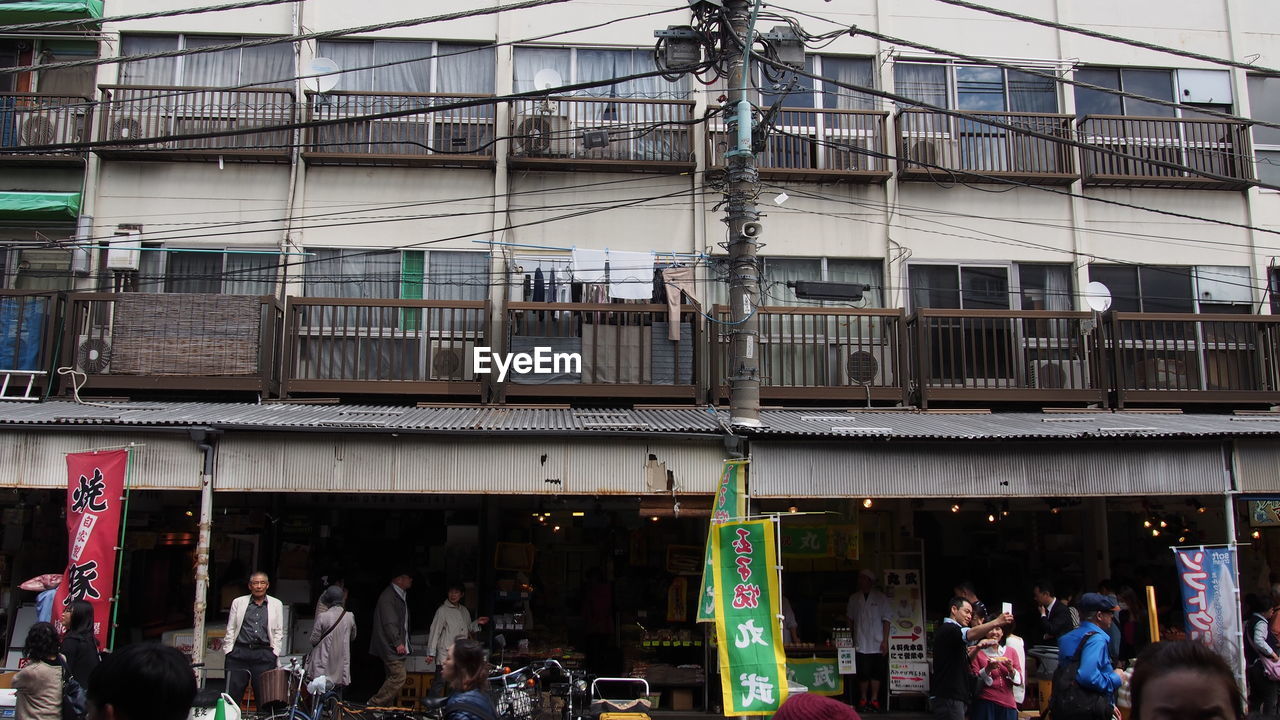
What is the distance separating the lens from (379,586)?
15156 mm

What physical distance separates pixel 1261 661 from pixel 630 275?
9690mm

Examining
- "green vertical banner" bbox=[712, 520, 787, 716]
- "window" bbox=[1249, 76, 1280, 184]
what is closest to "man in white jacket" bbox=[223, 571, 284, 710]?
"green vertical banner" bbox=[712, 520, 787, 716]

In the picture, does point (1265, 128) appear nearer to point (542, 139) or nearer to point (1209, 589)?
point (1209, 589)

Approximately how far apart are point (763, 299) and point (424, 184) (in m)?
5.82

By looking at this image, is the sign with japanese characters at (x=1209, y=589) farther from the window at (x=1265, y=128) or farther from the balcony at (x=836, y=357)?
the window at (x=1265, y=128)

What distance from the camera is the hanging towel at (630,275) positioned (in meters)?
13.9

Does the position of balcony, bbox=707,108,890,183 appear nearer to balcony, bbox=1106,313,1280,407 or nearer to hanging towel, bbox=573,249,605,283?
hanging towel, bbox=573,249,605,283

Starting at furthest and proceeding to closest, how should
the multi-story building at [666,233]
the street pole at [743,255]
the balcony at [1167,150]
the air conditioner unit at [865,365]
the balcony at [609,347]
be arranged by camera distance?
the balcony at [1167,150]
the air conditioner unit at [865,365]
the balcony at [609,347]
the multi-story building at [666,233]
the street pole at [743,255]

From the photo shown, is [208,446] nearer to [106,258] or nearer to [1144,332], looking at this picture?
[106,258]

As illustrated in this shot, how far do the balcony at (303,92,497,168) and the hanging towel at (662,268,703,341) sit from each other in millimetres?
3500

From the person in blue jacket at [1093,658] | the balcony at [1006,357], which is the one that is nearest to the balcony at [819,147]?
the balcony at [1006,357]

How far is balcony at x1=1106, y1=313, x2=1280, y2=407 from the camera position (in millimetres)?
13969

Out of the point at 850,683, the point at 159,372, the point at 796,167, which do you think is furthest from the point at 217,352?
the point at 850,683

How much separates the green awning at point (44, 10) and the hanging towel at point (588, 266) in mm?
8825
